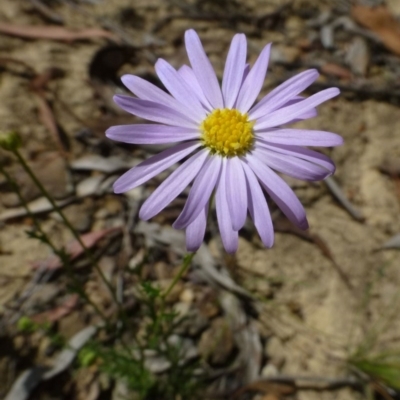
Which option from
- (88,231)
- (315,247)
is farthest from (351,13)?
(88,231)

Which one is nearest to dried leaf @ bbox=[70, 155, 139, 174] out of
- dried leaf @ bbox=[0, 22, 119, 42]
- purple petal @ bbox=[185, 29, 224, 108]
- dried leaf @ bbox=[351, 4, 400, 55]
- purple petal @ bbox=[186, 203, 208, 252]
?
dried leaf @ bbox=[0, 22, 119, 42]

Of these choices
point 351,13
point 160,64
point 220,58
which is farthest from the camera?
point 351,13

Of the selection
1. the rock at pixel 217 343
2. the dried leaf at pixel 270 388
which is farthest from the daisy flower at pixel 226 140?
the dried leaf at pixel 270 388

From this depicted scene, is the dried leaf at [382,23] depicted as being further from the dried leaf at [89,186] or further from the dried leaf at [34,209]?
the dried leaf at [34,209]

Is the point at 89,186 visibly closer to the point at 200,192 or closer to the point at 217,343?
the point at 217,343

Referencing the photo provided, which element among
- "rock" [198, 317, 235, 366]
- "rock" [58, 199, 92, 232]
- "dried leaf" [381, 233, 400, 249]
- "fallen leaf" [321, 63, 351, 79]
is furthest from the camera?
"fallen leaf" [321, 63, 351, 79]

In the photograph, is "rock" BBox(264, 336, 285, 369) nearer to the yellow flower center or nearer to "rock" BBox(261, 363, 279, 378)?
"rock" BBox(261, 363, 279, 378)

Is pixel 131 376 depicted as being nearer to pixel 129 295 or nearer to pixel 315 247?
pixel 129 295
